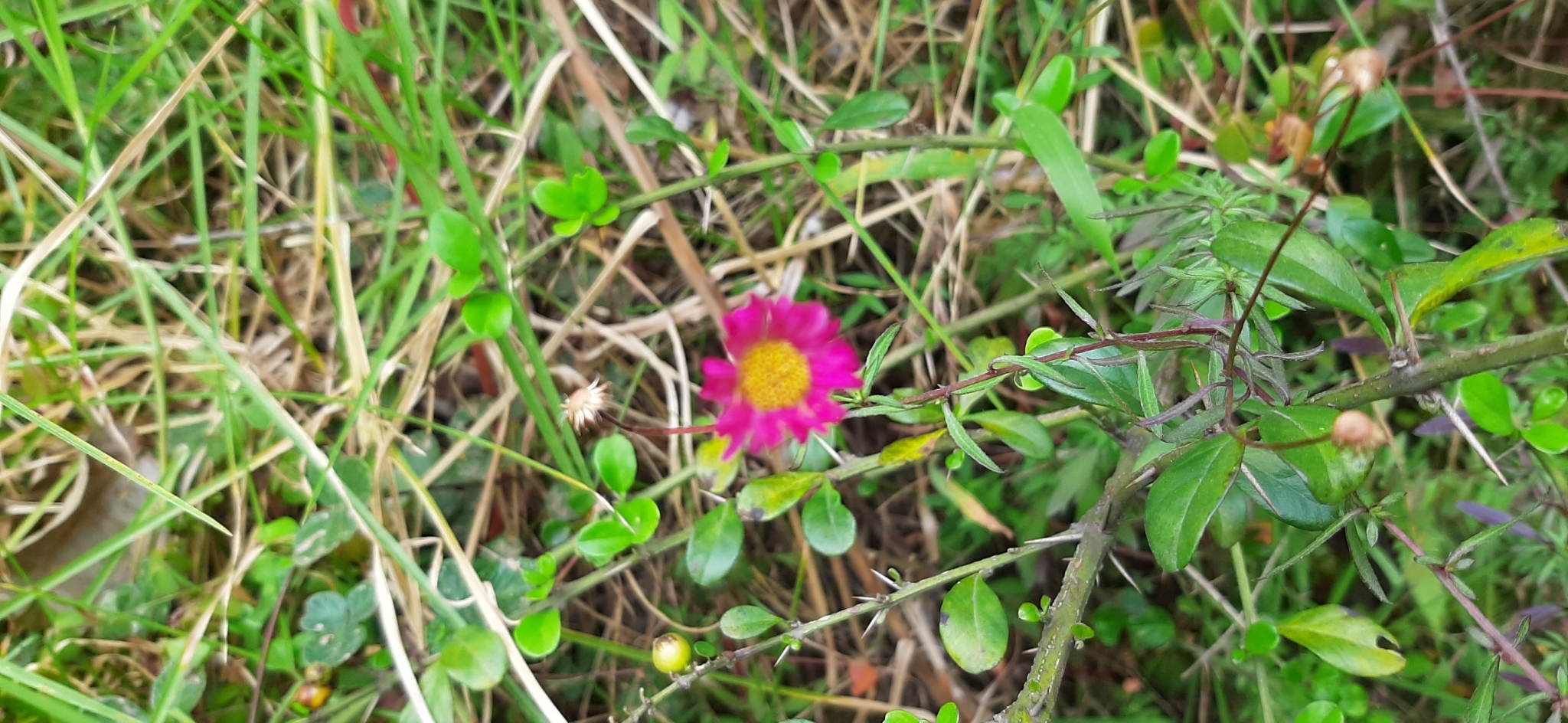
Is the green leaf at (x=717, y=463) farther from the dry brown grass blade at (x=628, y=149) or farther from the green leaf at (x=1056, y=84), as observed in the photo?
the green leaf at (x=1056, y=84)

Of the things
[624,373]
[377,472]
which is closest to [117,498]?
[377,472]

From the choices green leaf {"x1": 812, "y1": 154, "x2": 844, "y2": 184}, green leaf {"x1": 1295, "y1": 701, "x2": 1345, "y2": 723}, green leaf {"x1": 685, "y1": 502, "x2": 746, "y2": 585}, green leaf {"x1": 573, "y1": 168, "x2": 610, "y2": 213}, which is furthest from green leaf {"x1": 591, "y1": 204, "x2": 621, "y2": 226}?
green leaf {"x1": 1295, "y1": 701, "x2": 1345, "y2": 723}

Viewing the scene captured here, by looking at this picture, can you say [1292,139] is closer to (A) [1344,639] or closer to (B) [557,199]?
(A) [1344,639]

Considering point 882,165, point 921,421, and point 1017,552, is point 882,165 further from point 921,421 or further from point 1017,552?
point 1017,552

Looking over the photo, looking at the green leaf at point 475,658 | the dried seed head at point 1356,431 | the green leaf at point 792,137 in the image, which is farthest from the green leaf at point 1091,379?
the green leaf at point 475,658

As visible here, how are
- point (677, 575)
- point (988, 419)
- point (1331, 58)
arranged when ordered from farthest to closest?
point (677, 575) → point (1331, 58) → point (988, 419)

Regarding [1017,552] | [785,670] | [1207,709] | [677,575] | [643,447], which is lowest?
[1207,709]

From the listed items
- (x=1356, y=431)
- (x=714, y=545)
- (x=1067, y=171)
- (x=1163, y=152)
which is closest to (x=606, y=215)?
(x=714, y=545)
